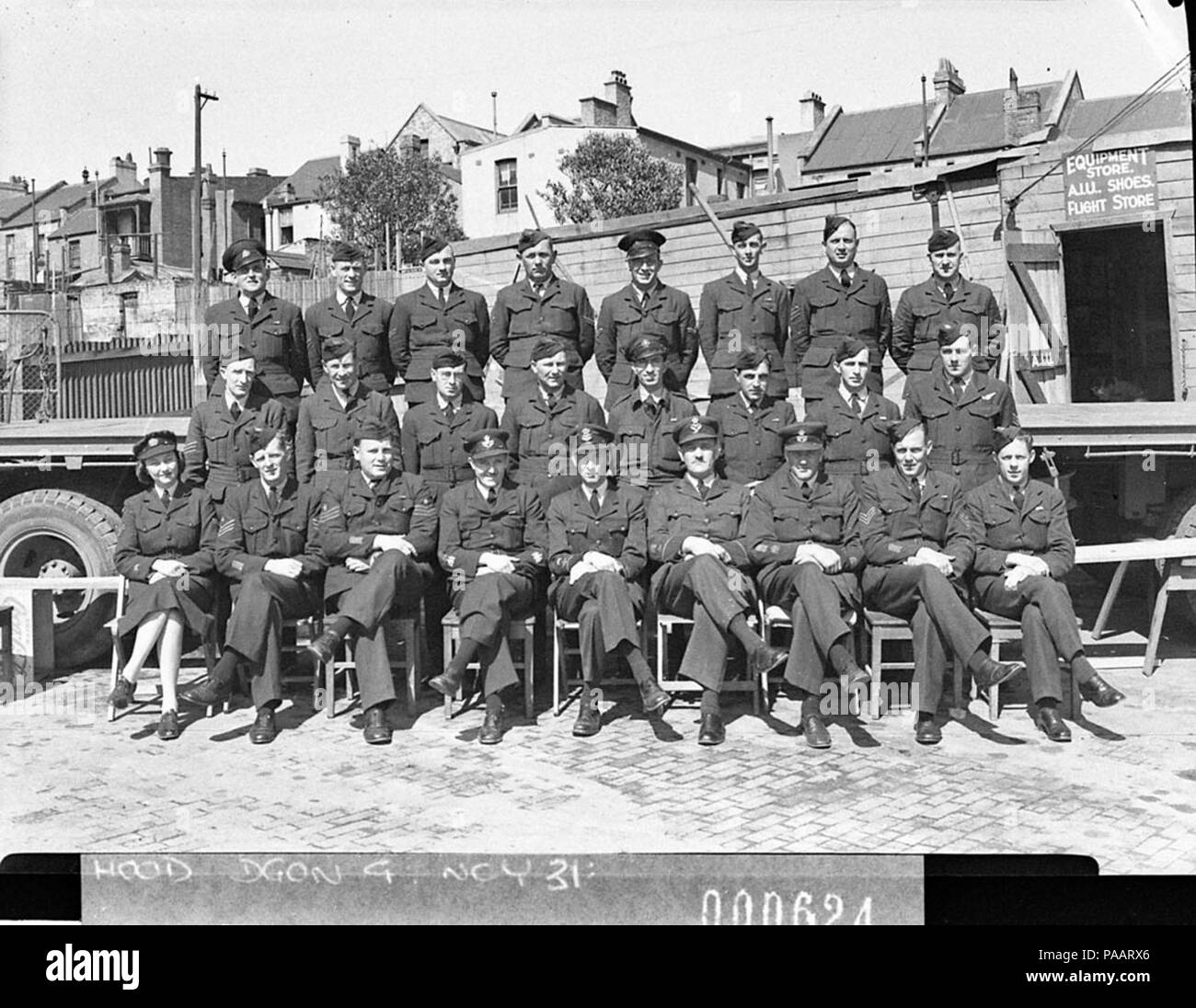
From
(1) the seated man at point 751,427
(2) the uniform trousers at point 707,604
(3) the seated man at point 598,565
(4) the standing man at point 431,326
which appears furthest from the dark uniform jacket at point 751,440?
(4) the standing man at point 431,326

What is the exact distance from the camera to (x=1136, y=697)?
16.9 feet

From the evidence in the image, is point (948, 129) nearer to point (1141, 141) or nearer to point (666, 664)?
point (1141, 141)

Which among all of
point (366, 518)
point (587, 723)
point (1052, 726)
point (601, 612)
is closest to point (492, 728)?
point (587, 723)

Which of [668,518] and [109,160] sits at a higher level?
[109,160]

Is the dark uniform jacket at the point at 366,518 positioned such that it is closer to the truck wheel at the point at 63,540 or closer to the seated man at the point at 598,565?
the seated man at the point at 598,565

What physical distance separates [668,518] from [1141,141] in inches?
189

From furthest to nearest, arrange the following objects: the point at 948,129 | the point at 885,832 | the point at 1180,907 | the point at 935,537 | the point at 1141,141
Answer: the point at 948,129, the point at 1141,141, the point at 935,537, the point at 885,832, the point at 1180,907

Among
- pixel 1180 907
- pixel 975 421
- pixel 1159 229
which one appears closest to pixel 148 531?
pixel 975 421

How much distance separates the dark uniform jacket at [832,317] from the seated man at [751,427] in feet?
1.47

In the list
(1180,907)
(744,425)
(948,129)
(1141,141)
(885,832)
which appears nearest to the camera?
(1180,907)

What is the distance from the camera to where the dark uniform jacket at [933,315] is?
592 centimetres

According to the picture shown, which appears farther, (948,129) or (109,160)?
(948,129)

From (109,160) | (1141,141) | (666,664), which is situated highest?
(1141,141)

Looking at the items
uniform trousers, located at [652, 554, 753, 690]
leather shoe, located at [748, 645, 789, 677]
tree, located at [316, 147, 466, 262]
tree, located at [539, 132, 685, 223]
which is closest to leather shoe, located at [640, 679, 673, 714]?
uniform trousers, located at [652, 554, 753, 690]
